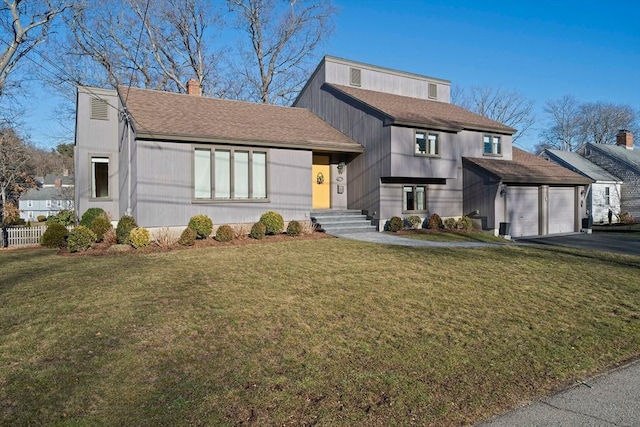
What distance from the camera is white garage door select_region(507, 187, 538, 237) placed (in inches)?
729

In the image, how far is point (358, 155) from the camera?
17750mm

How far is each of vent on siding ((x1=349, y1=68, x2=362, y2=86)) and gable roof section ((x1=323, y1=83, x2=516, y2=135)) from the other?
49cm

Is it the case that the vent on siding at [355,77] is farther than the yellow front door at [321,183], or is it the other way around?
the vent on siding at [355,77]

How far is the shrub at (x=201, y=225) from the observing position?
41.7ft

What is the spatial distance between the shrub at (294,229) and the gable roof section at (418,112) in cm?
565

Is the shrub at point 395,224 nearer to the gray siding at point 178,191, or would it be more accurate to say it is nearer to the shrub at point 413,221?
the shrub at point 413,221

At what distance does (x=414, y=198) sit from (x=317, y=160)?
179 inches

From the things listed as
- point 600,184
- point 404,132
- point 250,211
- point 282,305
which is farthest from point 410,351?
point 600,184

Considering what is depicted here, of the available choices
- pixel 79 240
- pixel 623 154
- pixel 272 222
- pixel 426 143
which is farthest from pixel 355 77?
pixel 623 154

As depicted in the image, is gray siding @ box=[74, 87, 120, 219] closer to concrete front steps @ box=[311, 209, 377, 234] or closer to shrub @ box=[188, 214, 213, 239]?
shrub @ box=[188, 214, 213, 239]

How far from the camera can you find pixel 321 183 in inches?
696

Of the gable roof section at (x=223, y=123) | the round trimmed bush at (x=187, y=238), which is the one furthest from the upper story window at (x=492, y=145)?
the round trimmed bush at (x=187, y=238)

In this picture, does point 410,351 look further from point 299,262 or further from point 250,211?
point 250,211

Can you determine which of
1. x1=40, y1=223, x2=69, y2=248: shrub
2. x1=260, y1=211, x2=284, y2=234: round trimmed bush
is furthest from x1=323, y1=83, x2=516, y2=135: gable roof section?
x1=40, y1=223, x2=69, y2=248: shrub
